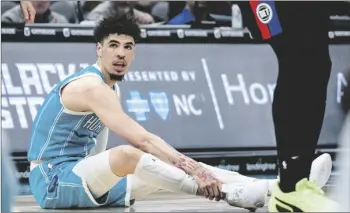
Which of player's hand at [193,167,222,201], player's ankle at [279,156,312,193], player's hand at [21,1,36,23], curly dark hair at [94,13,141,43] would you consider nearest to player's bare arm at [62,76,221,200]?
player's hand at [193,167,222,201]

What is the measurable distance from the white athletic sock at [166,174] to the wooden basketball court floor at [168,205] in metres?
0.26

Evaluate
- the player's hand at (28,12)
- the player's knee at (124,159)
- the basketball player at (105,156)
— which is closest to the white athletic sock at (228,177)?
the basketball player at (105,156)

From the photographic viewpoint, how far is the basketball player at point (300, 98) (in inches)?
147

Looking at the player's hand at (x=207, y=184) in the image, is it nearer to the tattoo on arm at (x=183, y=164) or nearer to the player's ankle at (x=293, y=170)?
the tattoo on arm at (x=183, y=164)

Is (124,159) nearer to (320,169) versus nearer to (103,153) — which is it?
(103,153)

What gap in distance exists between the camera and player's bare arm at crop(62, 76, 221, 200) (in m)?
4.14

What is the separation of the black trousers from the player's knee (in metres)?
0.76

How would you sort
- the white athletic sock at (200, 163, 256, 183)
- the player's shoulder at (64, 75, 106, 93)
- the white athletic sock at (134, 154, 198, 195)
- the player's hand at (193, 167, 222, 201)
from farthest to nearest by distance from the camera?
the white athletic sock at (200, 163, 256, 183) < the player's shoulder at (64, 75, 106, 93) < the white athletic sock at (134, 154, 198, 195) < the player's hand at (193, 167, 222, 201)

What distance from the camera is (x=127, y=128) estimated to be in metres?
4.20

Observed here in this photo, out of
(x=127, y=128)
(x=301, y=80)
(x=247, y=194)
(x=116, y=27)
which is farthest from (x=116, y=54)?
(x=301, y=80)

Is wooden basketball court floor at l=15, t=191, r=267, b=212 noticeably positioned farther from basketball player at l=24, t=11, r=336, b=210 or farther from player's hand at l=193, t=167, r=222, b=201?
player's hand at l=193, t=167, r=222, b=201

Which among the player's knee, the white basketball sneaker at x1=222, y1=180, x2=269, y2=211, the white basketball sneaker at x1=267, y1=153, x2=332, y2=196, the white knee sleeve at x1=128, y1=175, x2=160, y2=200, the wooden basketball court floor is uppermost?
the player's knee

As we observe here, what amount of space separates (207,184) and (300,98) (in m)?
→ 0.63

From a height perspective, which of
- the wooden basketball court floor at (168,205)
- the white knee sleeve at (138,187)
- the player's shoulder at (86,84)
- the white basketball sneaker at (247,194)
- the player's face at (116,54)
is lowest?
the wooden basketball court floor at (168,205)
